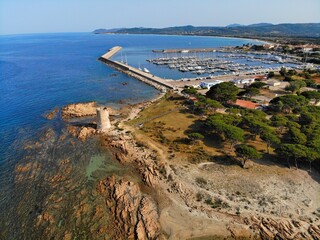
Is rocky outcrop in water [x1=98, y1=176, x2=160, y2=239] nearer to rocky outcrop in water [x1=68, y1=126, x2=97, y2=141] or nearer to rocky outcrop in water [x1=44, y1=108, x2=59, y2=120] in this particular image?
rocky outcrop in water [x1=68, y1=126, x2=97, y2=141]

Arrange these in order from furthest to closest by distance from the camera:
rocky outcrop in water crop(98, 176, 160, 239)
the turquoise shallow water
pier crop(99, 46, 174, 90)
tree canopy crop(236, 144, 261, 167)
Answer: pier crop(99, 46, 174, 90)
the turquoise shallow water
tree canopy crop(236, 144, 261, 167)
rocky outcrop in water crop(98, 176, 160, 239)

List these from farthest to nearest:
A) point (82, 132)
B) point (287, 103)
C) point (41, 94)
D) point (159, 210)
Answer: point (41, 94) < point (287, 103) < point (82, 132) < point (159, 210)

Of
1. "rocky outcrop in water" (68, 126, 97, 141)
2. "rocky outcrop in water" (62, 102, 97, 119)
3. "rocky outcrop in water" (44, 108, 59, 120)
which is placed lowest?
"rocky outcrop in water" (44, 108, 59, 120)

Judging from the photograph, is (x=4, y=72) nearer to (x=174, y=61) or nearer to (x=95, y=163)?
(x=174, y=61)

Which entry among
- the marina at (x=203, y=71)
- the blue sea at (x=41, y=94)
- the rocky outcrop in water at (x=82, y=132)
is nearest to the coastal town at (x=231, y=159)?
the rocky outcrop in water at (x=82, y=132)

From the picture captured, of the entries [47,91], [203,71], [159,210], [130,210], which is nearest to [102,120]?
[130,210]

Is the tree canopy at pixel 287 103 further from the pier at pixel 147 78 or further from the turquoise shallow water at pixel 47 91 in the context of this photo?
the turquoise shallow water at pixel 47 91

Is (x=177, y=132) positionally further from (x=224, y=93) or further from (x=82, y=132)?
(x=224, y=93)

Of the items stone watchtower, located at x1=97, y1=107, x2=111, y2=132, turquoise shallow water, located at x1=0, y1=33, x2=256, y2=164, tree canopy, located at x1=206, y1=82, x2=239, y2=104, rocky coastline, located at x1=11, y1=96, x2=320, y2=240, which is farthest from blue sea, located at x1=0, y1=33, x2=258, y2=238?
tree canopy, located at x1=206, y1=82, x2=239, y2=104

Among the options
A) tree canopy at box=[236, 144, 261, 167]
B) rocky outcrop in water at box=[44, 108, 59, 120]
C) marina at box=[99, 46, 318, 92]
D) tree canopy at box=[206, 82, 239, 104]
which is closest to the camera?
tree canopy at box=[236, 144, 261, 167]
